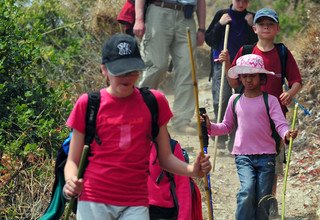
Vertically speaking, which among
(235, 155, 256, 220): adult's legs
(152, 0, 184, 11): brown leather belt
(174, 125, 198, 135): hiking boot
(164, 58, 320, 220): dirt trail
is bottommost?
(164, 58, 320, 220): dirt trail

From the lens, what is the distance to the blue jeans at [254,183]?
604 centimetres

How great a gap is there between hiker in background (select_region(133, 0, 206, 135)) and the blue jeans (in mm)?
3170

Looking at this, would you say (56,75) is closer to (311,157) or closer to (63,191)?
(311,157)

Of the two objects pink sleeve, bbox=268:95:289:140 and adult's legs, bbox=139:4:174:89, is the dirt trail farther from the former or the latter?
pink sleeve, bbox=268:95:289:140

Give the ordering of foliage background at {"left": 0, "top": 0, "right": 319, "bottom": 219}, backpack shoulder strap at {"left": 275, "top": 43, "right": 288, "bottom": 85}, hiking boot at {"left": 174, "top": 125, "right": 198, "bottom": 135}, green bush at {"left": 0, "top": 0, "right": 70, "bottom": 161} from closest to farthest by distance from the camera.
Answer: foliage background at {"left": 0, "top": 0, "right": 319, "bottom": 219}
green bush at {"left": 0, "top": 0, "right": 70, "bottom": 161}
backpack shoulder strap at {"left": 275, "top": 43, "right": 288, "bottom": 85}
hiking boot at {"left": 174, "top": 125, "right": 198, "bottom": 135}

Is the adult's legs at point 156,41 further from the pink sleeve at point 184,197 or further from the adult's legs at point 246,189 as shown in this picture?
the pink sleeve at point 184,197

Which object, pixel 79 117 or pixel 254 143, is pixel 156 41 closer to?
pixel 254 143

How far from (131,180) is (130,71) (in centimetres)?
60

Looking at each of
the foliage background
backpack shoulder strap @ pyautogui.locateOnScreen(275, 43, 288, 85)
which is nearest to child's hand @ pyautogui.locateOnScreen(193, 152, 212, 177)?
the foliage background

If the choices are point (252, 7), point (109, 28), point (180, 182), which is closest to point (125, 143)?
point (180, 182)

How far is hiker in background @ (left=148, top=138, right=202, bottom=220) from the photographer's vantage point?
5047mm

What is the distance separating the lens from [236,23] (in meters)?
8.45

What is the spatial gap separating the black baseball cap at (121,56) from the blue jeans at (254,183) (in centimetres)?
196

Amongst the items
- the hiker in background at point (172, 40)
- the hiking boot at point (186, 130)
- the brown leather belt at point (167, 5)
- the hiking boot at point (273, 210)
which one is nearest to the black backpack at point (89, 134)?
the hiking boot at point (273, 210)
